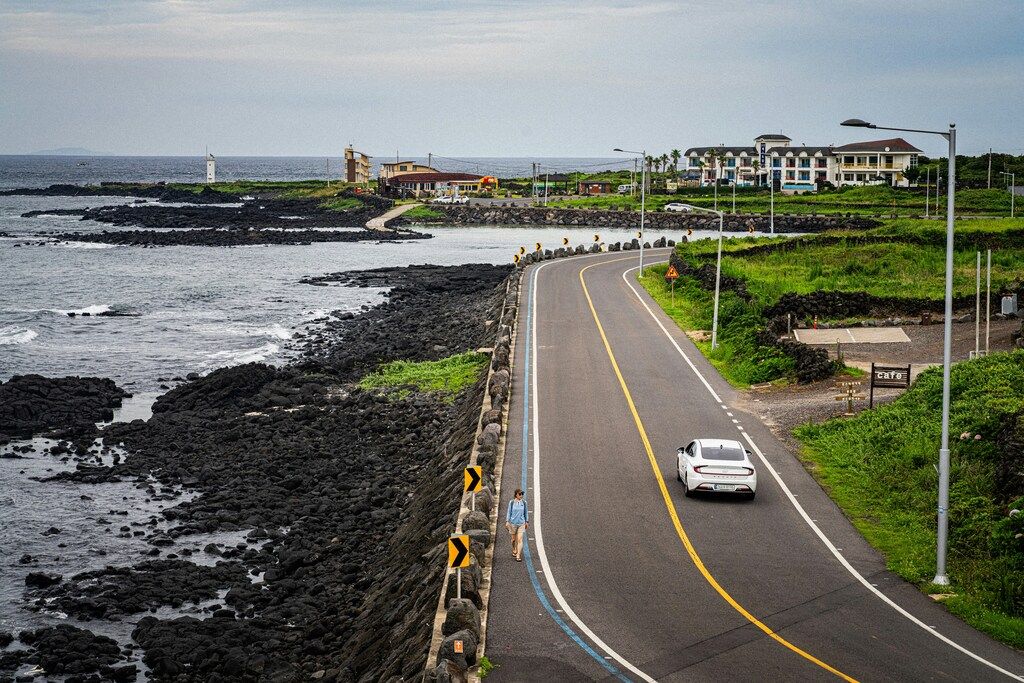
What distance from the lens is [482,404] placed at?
3444 cm

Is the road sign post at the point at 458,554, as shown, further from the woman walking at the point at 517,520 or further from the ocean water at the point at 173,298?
the ocean water at the point at 173,298

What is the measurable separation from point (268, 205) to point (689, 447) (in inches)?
6342

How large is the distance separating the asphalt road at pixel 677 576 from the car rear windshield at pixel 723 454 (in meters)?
1.01

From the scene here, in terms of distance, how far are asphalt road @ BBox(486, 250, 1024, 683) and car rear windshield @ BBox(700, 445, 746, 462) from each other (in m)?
1.01

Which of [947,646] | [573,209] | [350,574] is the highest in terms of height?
[573,209]

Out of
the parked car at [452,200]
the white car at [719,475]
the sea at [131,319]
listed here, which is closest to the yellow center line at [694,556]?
the white car at [719,475]

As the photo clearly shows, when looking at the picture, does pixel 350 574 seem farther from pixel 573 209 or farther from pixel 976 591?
pixel 573 209

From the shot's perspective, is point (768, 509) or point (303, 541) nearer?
point (768, 509)

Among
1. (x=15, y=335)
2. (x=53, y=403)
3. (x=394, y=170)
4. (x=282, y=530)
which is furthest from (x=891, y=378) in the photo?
(x=394, y=170)

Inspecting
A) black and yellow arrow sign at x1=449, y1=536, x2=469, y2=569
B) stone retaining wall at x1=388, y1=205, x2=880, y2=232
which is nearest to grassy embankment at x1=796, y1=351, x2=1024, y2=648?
black and yellow arrow sign at x1=449, y1=536, x2=469, y2=569

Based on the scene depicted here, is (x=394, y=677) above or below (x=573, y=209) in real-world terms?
below

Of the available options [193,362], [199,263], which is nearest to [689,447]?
[193,362]

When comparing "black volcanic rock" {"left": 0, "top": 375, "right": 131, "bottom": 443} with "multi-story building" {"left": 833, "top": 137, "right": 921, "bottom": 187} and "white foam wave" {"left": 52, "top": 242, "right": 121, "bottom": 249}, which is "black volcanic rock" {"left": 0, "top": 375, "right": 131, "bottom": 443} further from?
"multi-story building" {"left": 833, "top": 137, "right": 921, "bottom": 187}

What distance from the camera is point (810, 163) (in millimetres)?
161000
